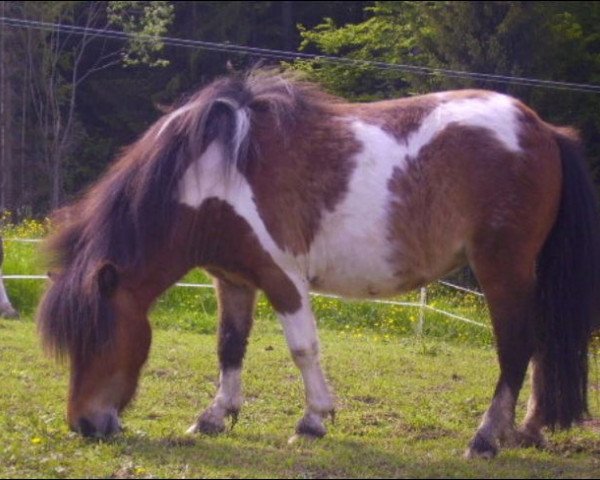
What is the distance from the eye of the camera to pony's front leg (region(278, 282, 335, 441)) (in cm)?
652

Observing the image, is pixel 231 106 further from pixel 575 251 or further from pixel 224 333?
pixel 575 251

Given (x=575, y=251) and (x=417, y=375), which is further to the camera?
(x=417, y=375)

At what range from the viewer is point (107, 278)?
630cm

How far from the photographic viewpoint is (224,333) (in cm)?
711

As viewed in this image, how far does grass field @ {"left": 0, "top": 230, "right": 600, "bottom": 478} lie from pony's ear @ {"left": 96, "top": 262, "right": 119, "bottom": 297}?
692mm

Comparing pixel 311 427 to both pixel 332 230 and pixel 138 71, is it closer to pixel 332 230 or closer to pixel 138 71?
pixel 332 230

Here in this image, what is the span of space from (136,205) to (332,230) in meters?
1.18

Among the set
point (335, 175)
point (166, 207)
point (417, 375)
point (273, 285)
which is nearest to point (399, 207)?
point (335, 175)

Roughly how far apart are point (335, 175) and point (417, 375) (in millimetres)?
3559

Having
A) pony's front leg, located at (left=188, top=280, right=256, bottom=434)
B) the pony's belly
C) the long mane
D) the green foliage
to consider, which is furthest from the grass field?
the green foliage

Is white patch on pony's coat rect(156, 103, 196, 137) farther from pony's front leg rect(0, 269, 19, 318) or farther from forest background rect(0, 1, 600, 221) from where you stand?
pony's front leg rect(0, 269, 19, 318)

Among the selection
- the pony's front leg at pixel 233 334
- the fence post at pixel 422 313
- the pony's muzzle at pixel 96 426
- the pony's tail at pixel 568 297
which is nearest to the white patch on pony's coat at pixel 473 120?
the pony's tail at pixel 568 297

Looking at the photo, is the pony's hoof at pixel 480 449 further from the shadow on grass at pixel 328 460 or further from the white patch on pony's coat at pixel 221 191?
the white patch on pony's coat at pixel 221 191

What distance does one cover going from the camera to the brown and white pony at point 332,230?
6371mm
